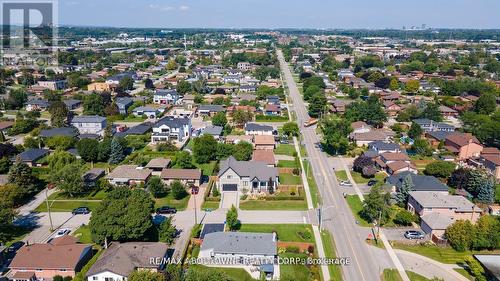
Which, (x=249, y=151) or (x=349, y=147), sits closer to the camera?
(x=249, y=151)

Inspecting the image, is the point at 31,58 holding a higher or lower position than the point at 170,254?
higher

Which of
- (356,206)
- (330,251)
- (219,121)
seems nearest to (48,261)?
(330,251)

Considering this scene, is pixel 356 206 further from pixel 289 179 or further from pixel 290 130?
pixel 290 130

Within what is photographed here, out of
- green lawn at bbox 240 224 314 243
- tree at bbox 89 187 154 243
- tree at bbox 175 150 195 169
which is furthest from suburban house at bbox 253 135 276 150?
tree at bbox 89 187 154 243

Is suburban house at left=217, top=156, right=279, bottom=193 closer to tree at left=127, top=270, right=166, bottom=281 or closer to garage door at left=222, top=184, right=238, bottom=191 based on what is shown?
garage door at left=222, top=184, right=238, bottom=191

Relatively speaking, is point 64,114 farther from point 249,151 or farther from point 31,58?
point 31,58

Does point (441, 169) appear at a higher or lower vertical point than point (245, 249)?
higher

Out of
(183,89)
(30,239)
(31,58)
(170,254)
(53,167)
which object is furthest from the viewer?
(31,58)

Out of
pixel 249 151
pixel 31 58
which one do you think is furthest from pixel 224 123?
pixel 31 58
